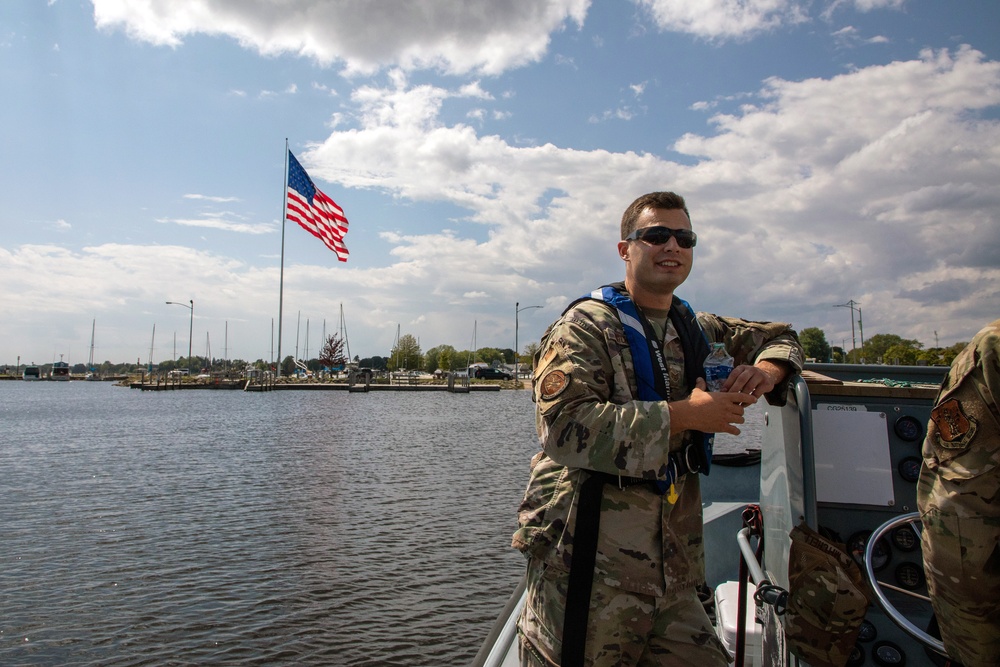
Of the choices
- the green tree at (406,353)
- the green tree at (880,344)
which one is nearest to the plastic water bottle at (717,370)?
the green tree at (880,344)

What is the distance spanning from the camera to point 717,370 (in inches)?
93.8

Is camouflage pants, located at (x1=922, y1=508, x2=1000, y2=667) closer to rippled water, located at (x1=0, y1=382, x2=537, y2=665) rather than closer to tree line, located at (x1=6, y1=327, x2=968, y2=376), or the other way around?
rippled water, located at (x1=0, y1=382, x2=537, y2=665)

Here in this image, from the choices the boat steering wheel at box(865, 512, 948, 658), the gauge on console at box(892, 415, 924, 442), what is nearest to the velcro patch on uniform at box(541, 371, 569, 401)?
the boat steering wheel at box(865, 512, 948, 658)

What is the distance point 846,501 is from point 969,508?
184 cm

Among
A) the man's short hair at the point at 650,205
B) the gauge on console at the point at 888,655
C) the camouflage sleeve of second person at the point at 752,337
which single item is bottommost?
the gauge on console at the point at 888,655

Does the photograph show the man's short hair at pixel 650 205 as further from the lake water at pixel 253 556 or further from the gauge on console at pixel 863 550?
the lake water at pixel 253 556

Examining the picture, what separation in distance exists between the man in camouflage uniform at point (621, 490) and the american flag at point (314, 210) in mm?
38832

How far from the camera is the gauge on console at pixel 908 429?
3.55 metres

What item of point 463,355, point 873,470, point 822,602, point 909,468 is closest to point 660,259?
point 822,602

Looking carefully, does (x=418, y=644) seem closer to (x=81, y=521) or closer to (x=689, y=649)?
(x=689, y=649)

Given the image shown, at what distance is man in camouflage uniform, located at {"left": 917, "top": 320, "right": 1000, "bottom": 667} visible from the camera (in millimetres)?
1781

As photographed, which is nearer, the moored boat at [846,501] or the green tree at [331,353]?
the moored boat at [846,501]

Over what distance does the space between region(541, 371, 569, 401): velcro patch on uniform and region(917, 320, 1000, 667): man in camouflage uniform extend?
3.40 feet

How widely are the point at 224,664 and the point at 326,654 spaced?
1028mm
